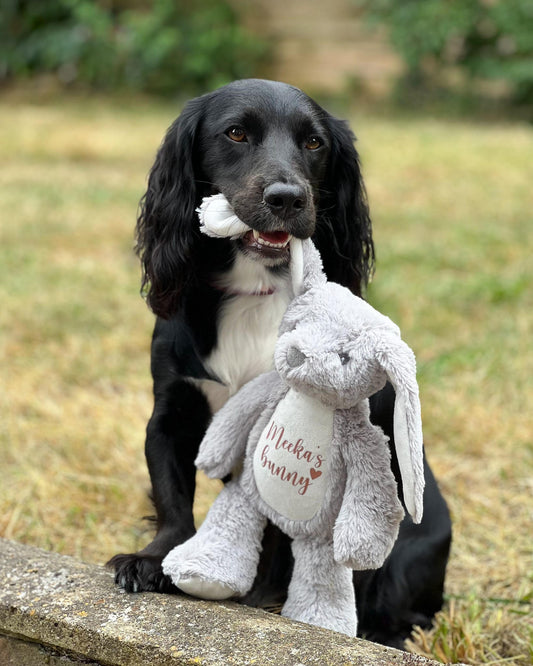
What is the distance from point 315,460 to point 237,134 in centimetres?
85

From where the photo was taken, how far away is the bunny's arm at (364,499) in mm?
1673

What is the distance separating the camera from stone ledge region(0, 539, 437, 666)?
5.32 ft

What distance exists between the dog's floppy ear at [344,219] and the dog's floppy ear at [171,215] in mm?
329

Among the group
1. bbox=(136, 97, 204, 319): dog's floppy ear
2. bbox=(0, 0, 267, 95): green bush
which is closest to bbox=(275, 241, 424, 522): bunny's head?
bbox=(136, 97, 204, 319): dog's floppy ear

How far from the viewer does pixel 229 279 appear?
2.17 meters

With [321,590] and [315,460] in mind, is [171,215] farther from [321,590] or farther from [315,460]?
[321,590]

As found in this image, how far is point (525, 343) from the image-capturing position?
4.23 m

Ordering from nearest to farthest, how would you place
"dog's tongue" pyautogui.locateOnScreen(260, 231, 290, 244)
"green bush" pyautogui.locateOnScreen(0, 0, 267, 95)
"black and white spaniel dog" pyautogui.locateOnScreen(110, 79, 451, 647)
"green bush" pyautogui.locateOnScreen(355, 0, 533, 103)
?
"dog's tongue" pyautogui.locateOnScreen(260, 231, 290, 244) → "black and white spaniel dog" pyautogui.locateOnScreen(110, 79, 451, 647) → "green bush" pyautogui.locateOnScreen(355, 0, 533, 103) → "green bush" pyautogui.locateOnScreen(0, 0, 267, 95)

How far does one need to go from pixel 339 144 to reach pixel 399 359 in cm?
94

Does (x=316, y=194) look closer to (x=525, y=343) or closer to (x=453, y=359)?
(x=453, y=359)

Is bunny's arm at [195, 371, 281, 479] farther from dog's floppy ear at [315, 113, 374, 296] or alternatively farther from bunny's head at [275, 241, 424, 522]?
dog's floppy ear at [315, 113, 374, 296]

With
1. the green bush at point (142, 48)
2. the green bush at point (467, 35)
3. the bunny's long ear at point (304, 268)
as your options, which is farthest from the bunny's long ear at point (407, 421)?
the green bush at point (142, 48)

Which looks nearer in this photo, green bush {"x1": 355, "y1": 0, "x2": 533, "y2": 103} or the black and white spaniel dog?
the black and white spaniel dog

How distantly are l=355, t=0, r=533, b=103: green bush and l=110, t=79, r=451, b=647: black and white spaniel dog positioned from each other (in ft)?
38.9
